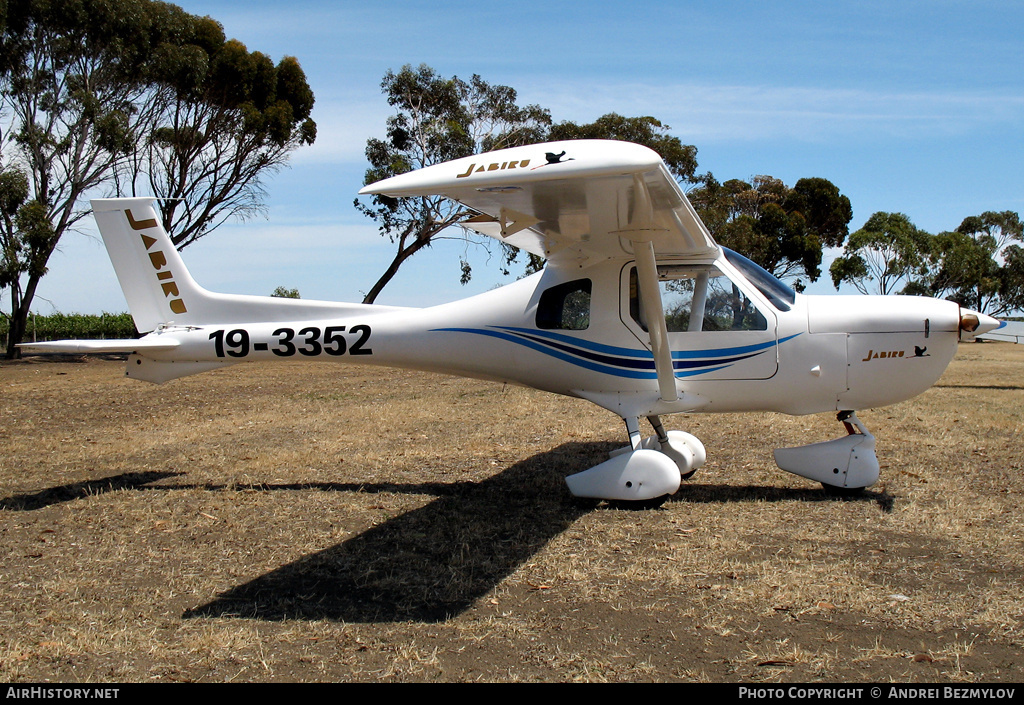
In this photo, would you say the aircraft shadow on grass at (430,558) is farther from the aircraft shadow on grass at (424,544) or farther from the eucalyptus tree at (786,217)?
the eucalyptus tree at (786,217)

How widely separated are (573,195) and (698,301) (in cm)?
214

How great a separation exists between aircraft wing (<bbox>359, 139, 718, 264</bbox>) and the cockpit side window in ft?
0.65

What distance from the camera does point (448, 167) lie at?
4469 millimetres

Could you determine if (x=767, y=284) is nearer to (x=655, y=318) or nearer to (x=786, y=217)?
(x=655, y=318)

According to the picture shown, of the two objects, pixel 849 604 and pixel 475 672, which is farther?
pixel 849 604

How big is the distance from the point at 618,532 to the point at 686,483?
1.87m

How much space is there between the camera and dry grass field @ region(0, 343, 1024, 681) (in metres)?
3.67

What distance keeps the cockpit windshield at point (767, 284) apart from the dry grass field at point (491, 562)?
169 cm

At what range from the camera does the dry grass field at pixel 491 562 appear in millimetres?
3670

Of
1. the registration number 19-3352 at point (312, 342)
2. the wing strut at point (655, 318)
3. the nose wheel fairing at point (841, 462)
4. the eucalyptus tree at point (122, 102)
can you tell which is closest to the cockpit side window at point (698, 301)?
the wing strut at point (655, 318)

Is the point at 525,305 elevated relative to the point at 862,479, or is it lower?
elevated

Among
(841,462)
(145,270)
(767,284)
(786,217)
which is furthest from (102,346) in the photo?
(786,217)

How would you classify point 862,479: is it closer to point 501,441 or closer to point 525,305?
point 525,305
